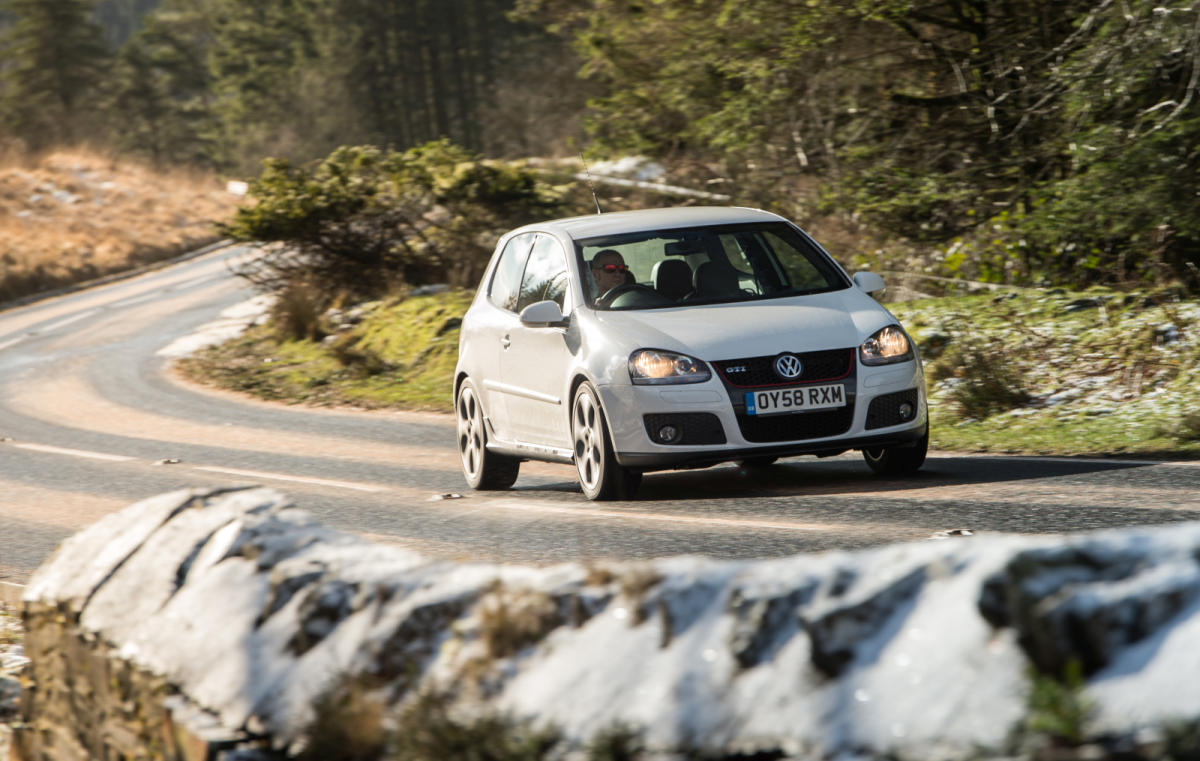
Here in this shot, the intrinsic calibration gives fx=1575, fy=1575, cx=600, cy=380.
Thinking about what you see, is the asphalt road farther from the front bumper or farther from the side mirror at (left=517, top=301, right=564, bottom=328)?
the side mirror at (left=517, top=301, right=564, bottom=328)

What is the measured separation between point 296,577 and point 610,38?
22.5 metres

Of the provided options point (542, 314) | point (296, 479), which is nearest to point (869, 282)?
point (542, 314)

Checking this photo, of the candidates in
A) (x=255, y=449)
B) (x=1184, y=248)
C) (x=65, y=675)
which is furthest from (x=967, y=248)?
(x=65, y=675)

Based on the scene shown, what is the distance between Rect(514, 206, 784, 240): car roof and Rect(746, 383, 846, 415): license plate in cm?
160

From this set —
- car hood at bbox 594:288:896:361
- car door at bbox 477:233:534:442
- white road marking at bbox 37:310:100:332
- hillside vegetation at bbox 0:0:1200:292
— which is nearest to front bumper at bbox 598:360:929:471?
car hood at bbox 594:288:896:361

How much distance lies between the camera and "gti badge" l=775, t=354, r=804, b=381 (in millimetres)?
8680

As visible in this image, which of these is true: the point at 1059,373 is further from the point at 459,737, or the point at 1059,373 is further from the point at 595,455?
the point at 459,737

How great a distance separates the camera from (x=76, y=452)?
16203mm

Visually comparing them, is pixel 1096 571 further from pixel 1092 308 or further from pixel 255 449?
pixel 255 449

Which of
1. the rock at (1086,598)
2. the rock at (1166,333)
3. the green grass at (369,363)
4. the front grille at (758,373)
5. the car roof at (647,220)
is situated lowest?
the green grass at (369,363)

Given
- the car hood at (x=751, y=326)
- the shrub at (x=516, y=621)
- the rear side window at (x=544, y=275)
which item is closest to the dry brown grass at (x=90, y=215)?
the rear side window at (x=544, y=275)

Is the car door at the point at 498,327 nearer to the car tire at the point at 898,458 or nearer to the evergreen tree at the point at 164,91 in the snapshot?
the car tire at the point at 898,458

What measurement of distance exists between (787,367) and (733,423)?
1.42 ft

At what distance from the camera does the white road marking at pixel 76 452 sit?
603 inches
